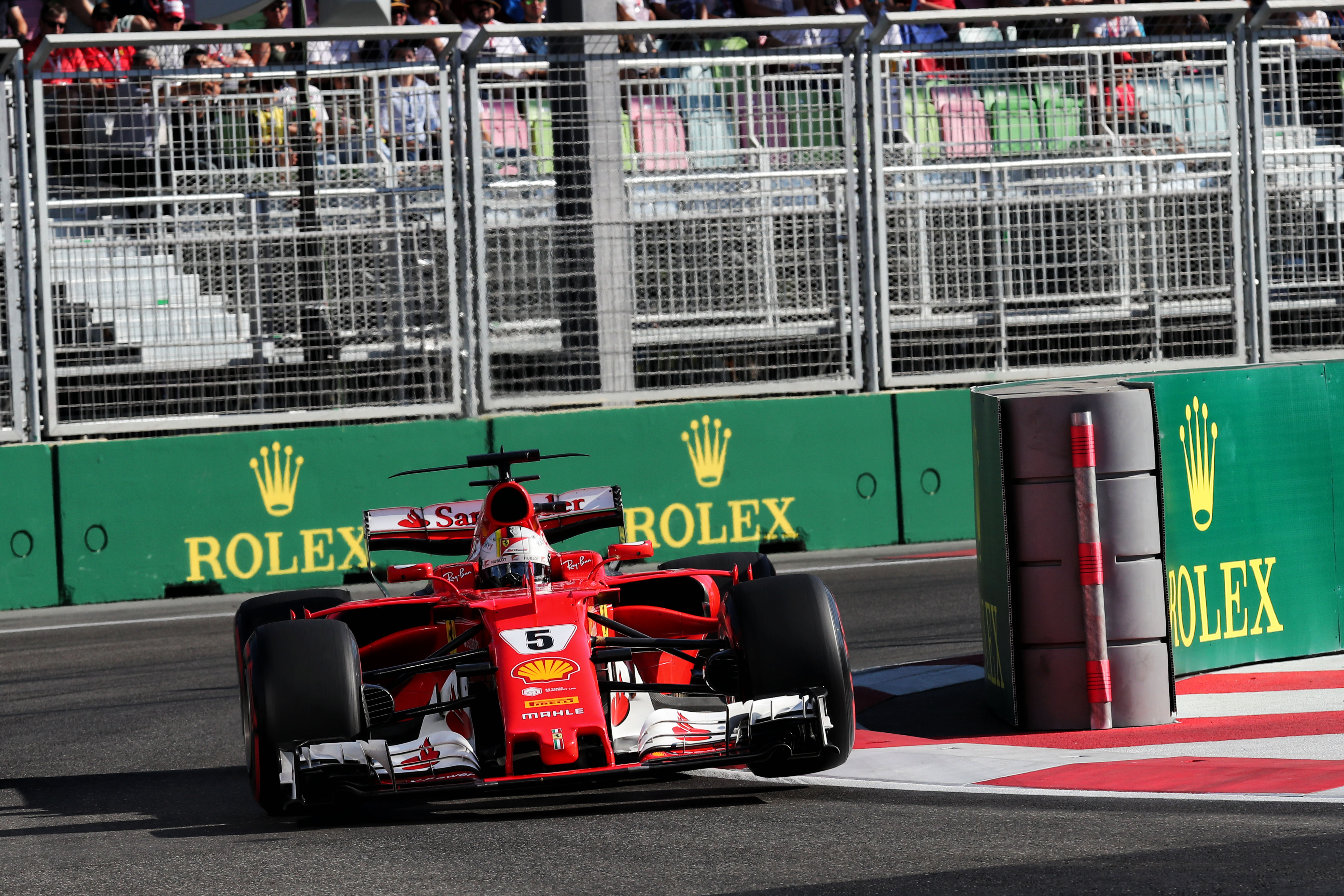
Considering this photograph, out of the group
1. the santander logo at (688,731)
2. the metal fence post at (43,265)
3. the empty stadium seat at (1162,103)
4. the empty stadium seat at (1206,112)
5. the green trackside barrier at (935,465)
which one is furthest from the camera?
the empty stadium seat at (1206,112)

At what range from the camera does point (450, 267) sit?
10.9 m

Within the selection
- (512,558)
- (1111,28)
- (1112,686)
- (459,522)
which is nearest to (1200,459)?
(1112,686)

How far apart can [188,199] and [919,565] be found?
471 centimetres

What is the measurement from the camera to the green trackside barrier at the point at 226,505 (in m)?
10.3

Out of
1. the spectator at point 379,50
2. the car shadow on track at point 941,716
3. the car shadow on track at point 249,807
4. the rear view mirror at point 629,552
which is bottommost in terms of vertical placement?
the car shadow on track at point 249,807

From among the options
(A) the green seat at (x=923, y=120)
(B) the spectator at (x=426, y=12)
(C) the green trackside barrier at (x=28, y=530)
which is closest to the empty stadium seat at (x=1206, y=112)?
(A) the green seat at (x=923, y=120)

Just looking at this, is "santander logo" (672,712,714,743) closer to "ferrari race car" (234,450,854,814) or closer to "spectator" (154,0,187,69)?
"ferrari race car" (234,450,854,814)

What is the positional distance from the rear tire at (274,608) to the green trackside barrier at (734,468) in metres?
3.89

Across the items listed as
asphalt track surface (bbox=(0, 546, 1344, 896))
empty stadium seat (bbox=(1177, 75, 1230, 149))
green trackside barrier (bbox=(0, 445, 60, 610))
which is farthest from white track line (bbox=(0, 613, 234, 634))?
empty stadium seat (bbox=(1177, 75, 1230, 149))

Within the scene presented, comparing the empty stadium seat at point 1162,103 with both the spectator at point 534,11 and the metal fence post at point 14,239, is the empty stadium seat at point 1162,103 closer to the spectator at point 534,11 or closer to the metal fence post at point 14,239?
the spectator at point 534,11

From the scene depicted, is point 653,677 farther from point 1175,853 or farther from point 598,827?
point 1175,853

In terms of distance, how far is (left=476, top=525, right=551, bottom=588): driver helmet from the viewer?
247 inches

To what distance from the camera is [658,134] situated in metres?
11.1

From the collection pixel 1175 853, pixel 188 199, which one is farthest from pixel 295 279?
pixel 1175 853
